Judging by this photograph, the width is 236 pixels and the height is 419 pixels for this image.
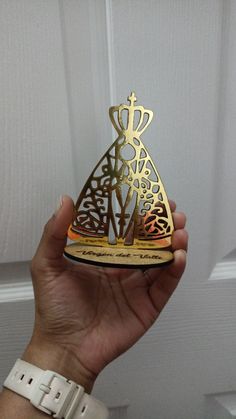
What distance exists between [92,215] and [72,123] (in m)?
0.12

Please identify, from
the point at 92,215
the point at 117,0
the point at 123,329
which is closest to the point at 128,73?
the point at 117,0

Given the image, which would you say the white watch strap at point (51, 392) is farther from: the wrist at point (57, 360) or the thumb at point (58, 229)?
the thumb at point (58, 229)

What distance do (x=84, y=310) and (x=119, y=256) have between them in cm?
11

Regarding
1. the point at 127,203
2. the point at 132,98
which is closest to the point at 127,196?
the point at 127,203

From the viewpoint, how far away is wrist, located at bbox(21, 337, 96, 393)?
1.61 ft

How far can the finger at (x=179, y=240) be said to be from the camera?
0.46m

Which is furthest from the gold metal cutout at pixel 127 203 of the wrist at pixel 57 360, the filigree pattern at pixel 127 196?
the wrist at pixel 57 360

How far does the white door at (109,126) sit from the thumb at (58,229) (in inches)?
3.0

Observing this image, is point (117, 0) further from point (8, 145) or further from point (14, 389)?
point (14, 389)

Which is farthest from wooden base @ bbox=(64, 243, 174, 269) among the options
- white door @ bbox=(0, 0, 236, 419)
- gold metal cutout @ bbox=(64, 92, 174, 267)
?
white door @ bbox=(0, 0, 236, 419)

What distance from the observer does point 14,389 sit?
48 cm

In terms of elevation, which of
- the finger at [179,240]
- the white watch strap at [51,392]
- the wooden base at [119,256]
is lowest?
the white watch strap at [51,392]

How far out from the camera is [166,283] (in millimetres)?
496

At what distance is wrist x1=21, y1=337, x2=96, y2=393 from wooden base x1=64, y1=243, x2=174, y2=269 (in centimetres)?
14
